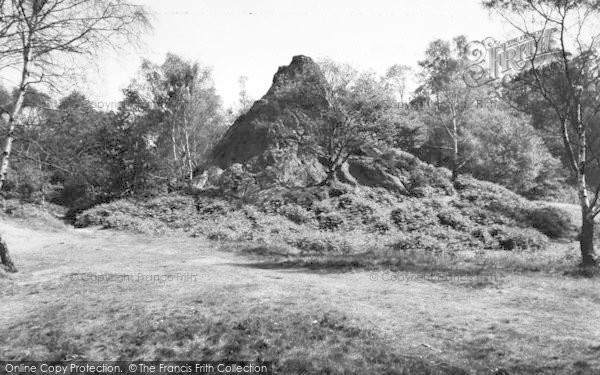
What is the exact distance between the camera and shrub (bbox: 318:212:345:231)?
25.0m

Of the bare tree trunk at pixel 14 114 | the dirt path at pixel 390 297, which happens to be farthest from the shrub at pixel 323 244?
the bare tree trunk at pixel 14 114

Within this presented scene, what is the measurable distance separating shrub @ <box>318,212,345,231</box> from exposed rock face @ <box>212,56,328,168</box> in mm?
8277

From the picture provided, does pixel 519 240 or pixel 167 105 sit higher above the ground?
pixel 167 105

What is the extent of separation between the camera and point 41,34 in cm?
1187

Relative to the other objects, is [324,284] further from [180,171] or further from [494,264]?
[180,171]

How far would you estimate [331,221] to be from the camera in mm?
25406

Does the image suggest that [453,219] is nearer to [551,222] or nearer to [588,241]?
[551,222]

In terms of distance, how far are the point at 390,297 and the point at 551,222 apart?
59.8 feet

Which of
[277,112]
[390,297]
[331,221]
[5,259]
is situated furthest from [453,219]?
[5,259]

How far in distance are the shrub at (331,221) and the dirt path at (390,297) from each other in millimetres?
9554

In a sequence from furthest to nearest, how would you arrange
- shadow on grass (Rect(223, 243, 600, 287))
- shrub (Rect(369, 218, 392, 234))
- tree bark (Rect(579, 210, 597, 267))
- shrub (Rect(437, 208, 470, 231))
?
shrub (Rect(369, 218, 392, 234))
shrub (Rect(437, 208, 470, 231))
tree bark (Rect(579, 210, 597, 267))
shadow on grass (Rect(223, 243, 600, 287))

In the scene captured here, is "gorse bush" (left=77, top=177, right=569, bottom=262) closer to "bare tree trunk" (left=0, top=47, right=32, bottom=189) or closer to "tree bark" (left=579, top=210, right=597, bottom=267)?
"tree bark" (left=579, top=210, right=597, bottom=267)

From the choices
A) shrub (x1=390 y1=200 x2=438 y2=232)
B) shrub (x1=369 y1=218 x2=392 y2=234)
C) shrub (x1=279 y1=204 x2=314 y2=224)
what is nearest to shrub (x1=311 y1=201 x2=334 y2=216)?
shrub (x1=279 y1=204 x2=314 y2=224)

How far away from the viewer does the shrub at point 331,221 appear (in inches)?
985
